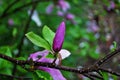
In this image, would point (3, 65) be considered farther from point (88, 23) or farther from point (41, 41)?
→ point (88, 23)

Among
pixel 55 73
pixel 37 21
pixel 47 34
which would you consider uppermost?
pixel 37 21

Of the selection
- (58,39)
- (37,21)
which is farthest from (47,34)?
(37,21)

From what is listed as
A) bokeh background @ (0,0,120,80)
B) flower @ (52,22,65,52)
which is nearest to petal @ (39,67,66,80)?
flower @ (52,22,65,52)

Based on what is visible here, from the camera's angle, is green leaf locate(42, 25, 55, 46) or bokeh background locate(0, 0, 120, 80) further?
bokeh background locate(0, 0, 120, 80)

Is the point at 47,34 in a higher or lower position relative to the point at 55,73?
higher

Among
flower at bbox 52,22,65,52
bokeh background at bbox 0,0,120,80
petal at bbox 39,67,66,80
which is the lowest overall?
petal at bbox 39,67,66,80

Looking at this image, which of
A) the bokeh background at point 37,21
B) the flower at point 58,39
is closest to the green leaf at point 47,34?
the flower at point 58,39

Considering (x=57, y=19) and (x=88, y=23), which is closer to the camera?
(x=57, y=19)

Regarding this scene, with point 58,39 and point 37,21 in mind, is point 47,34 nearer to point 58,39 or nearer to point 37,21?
point 58,39

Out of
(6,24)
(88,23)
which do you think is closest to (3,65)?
(6,24)

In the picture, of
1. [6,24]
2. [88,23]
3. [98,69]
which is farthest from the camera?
[88,23]

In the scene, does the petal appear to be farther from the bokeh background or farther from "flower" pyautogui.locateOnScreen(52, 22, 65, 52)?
the bokeh background
